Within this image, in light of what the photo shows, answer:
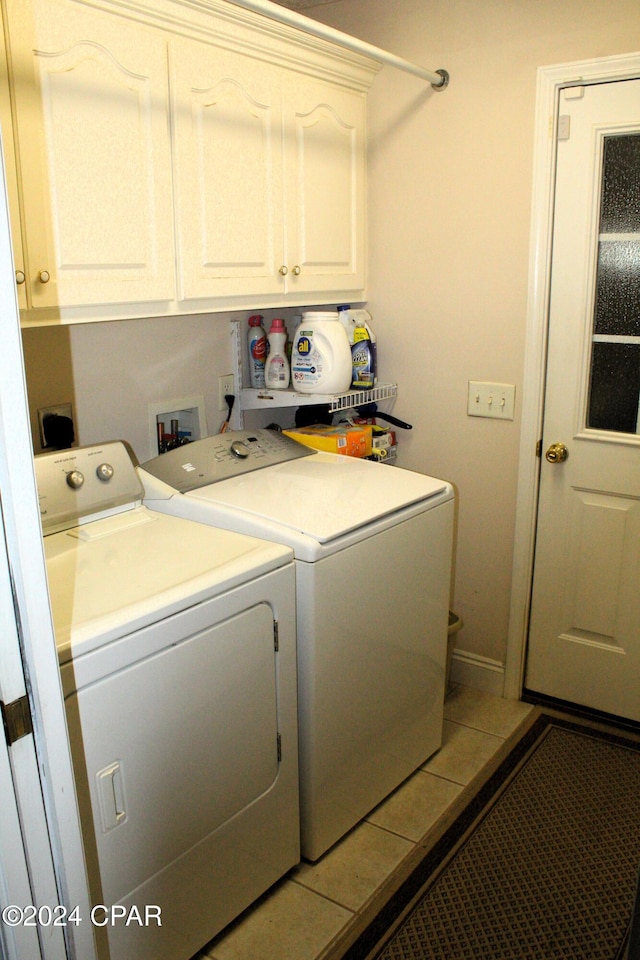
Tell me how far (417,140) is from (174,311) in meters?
1.16

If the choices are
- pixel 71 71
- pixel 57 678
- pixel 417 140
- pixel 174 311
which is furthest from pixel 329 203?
pixel 57 678

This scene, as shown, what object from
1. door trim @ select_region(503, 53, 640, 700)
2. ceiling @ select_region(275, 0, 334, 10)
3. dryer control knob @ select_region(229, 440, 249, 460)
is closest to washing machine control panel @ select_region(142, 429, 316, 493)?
dryer control knob @ select_region(229, 440, 249, 460)

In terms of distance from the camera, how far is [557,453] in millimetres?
2592

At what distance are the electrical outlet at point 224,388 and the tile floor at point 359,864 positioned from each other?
4.36 feet

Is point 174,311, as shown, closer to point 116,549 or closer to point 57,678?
point 116,549

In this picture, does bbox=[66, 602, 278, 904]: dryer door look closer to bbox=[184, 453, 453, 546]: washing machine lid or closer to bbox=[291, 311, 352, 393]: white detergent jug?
bbox=[184, 453, 453, 546]: washing machine lid

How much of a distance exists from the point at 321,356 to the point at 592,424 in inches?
35.5

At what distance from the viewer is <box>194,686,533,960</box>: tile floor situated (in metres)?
→ 1.83

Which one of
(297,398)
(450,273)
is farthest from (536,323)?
(297,398)

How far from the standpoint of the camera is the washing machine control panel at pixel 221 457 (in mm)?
2133

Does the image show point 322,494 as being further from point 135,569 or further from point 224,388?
point 224,388

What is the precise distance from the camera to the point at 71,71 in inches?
66.4

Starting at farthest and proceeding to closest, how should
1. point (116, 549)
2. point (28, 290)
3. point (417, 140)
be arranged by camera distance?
point (417, 140) < point (116, 549) < point (28, 290)

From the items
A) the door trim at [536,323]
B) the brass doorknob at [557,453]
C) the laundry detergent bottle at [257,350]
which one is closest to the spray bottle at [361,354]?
the laundry detergent bottle at [257,350]
